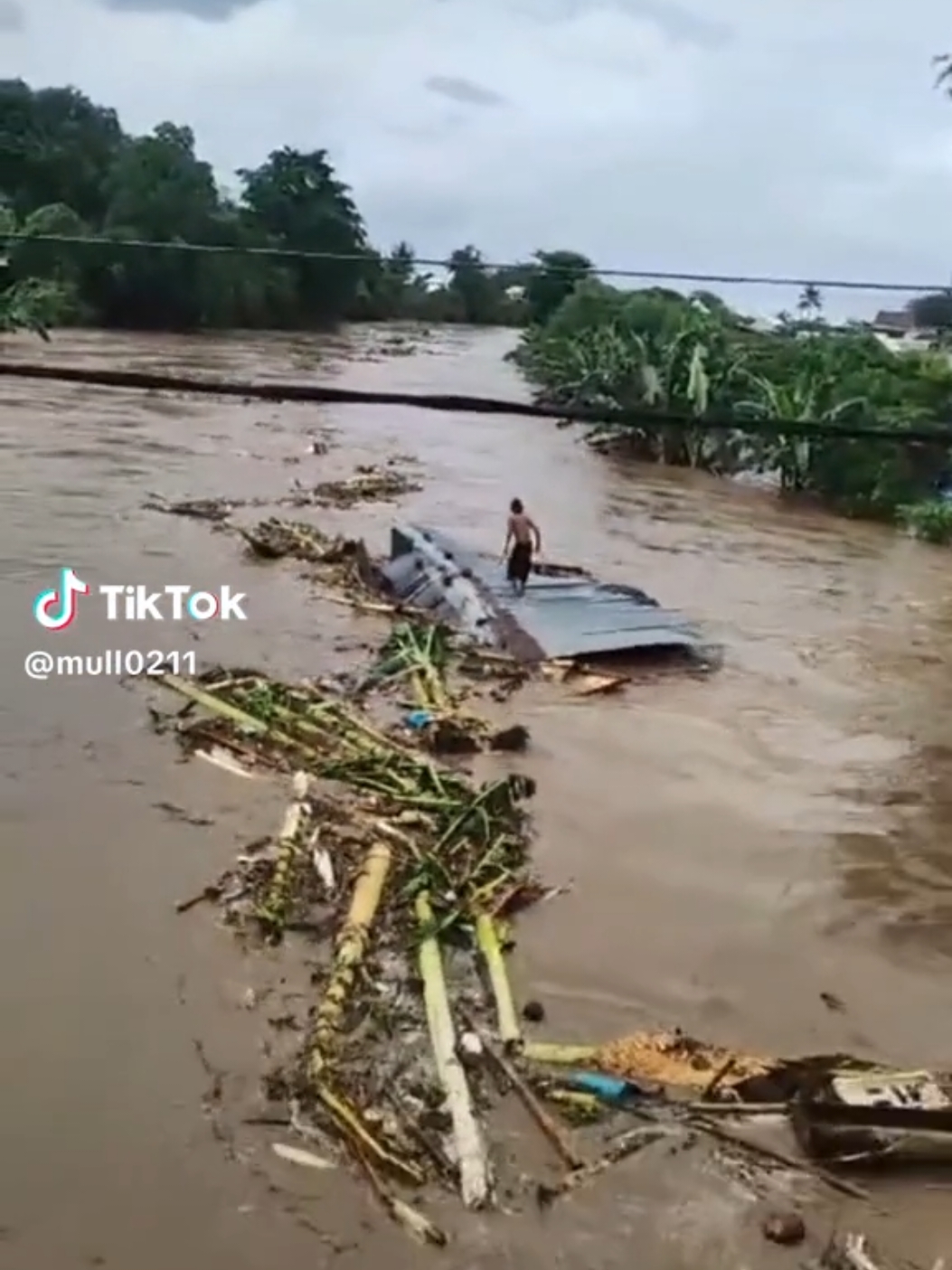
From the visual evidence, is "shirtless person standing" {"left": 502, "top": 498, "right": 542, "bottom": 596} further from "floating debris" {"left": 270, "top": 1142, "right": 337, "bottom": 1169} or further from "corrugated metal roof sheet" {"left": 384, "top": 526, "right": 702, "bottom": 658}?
"floating debris" {"left": 270, "top": 1142, "right": 337, "bottom": 1169}

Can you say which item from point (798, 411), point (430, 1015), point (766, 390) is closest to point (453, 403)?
point (430, 1015)

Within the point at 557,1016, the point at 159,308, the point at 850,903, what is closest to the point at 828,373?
the point at 850,903

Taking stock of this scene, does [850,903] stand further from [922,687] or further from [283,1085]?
[922,687]

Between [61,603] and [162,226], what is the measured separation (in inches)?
1591

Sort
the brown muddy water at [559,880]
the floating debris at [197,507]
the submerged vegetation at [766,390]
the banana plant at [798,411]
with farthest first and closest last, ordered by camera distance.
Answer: the banana plant at [798,411]
the submerged vegetation at [766,390]
the floating debris at [197,507]
the brown muddy water at [559,880]

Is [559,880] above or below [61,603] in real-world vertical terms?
below

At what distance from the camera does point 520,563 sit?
1805cm

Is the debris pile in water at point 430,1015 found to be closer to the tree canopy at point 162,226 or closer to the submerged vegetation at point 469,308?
the submerged vegetation at point 469,308

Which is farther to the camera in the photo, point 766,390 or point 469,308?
point 469,308

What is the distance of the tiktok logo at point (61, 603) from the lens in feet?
54.7

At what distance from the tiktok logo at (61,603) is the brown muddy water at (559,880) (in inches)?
8.5

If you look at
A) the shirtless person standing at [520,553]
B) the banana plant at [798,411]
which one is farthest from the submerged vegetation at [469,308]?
the shirtless person standing at [520,553]

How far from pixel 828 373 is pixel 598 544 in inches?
339

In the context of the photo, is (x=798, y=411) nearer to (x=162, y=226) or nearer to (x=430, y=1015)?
(x=430, y=1015)
